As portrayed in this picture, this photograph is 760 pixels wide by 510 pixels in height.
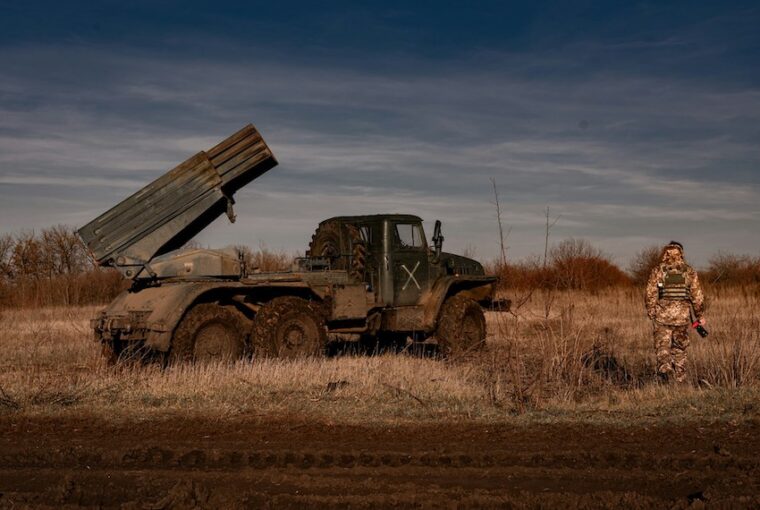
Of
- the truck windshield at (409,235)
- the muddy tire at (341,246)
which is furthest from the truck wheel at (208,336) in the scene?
the truck windshield at (409,235)

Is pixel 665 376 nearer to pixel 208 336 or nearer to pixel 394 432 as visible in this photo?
pixel 394 432

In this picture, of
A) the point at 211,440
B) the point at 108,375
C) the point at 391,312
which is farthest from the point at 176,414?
the point at 391,312

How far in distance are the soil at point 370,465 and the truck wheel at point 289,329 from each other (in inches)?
157

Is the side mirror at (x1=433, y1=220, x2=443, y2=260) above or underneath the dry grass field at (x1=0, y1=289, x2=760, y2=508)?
above

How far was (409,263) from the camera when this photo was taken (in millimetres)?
14383

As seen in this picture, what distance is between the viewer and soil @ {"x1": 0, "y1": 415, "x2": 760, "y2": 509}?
568 centimetres

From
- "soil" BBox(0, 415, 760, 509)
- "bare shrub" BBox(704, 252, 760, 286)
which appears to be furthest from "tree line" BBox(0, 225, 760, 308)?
"soil" BBox(0, 415, 760, 509)

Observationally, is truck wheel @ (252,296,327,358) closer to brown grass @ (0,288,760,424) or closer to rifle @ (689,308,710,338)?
brown grass @ (0,288,760,424)

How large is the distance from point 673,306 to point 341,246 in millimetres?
5481

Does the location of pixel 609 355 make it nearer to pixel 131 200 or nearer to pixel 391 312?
pixel 391 312

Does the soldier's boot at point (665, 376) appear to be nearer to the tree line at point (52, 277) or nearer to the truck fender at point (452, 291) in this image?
the truck fender at point (452, 291)

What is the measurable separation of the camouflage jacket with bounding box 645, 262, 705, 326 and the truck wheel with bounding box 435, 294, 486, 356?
11.3ft

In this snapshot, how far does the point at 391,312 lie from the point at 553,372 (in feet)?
15.5

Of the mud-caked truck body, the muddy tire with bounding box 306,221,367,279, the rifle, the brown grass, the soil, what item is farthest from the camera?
the muddy tire with bounding box 306,221,367,279
